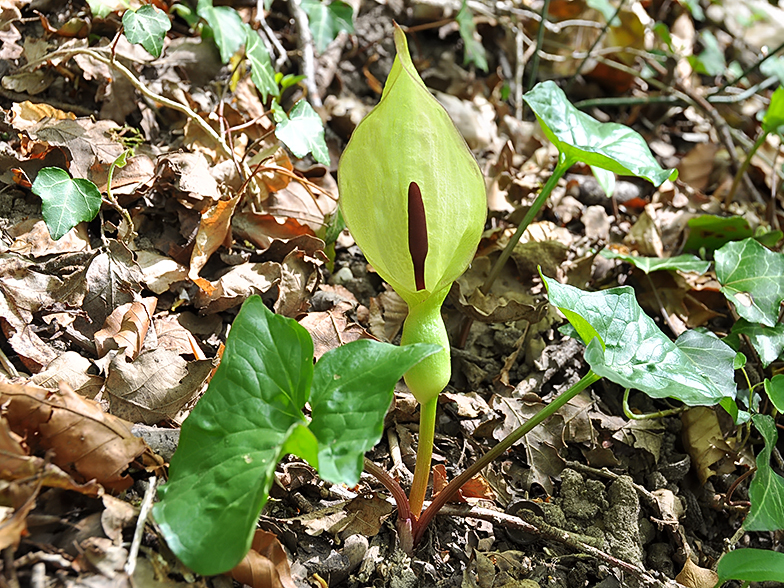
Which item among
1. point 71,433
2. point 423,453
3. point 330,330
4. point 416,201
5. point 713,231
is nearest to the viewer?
point 71,433

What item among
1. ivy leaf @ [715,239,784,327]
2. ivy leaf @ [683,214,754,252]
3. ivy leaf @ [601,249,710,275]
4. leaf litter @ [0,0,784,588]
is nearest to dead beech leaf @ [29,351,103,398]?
leaf litter @ [0,0,784,588]

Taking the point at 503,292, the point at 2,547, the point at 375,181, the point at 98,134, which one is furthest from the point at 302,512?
the point at 98,134

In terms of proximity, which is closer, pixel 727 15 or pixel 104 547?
pixel 104 547

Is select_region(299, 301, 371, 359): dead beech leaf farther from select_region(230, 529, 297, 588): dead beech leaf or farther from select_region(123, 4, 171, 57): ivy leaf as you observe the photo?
select_region(123, 4, 171, 57): ivy leaf

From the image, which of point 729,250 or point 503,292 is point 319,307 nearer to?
point 503,292

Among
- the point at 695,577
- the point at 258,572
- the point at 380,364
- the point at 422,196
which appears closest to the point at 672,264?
the point at 695,577

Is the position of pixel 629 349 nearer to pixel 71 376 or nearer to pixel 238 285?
pixel 238 285

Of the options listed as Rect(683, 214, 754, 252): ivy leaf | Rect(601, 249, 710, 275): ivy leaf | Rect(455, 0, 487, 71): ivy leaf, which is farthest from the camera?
Rect(455, 0, 487, 71): ivy leaf
